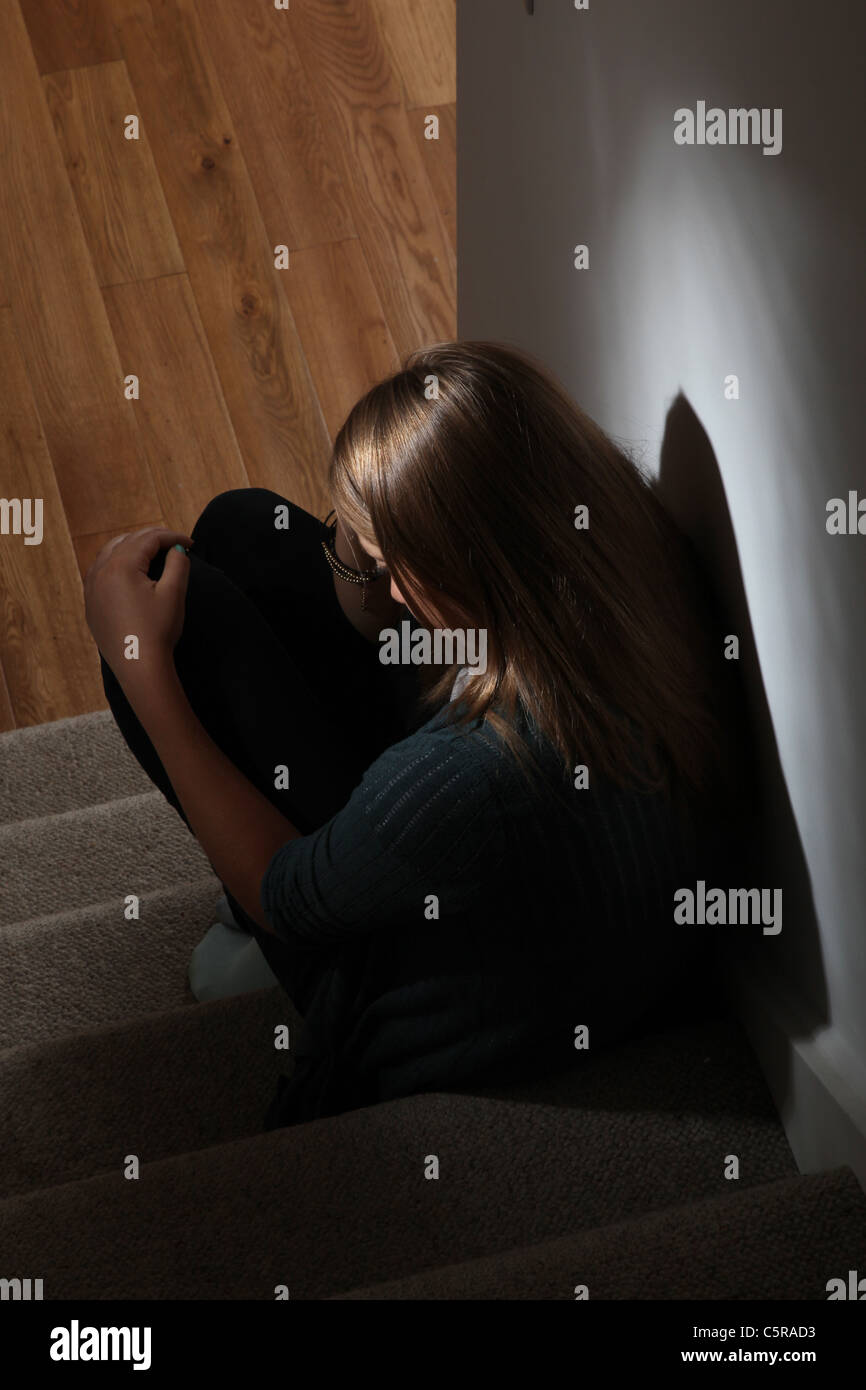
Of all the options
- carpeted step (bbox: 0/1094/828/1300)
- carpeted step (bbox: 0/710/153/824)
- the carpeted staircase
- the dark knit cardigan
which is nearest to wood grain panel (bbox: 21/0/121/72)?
carpeted step (bbox: 0/710/153/824)

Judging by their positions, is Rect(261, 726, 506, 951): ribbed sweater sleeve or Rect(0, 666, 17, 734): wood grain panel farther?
Rect(0, 666, 17, 734): wood grain panel

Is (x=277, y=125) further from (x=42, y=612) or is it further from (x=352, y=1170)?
(x=352, y=1170)

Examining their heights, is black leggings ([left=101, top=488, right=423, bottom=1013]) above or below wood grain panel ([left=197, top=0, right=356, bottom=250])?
below

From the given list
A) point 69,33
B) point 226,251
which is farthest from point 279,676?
point 69,33

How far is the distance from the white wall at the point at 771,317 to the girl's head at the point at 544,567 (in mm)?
78

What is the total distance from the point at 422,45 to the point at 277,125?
0.41 meters

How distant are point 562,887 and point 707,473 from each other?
14.8 inches

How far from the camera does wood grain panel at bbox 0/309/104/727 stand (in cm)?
246

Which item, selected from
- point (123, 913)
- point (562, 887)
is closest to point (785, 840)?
point (562, 887)

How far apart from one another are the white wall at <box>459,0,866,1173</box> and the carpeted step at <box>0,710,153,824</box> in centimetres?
111

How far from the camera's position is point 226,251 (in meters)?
2.84

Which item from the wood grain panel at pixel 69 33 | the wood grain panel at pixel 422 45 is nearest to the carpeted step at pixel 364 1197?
the wood grain panel at pixel 422 45

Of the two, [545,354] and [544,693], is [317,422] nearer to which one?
[545,354]

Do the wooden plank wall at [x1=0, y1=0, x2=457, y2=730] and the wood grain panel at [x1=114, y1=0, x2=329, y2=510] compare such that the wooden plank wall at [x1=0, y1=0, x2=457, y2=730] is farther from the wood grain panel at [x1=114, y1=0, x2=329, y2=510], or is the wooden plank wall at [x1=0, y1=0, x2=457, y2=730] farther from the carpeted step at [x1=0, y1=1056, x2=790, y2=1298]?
the carpeted step at [x1=0, y1=1056, x2=790, y2=1298]
